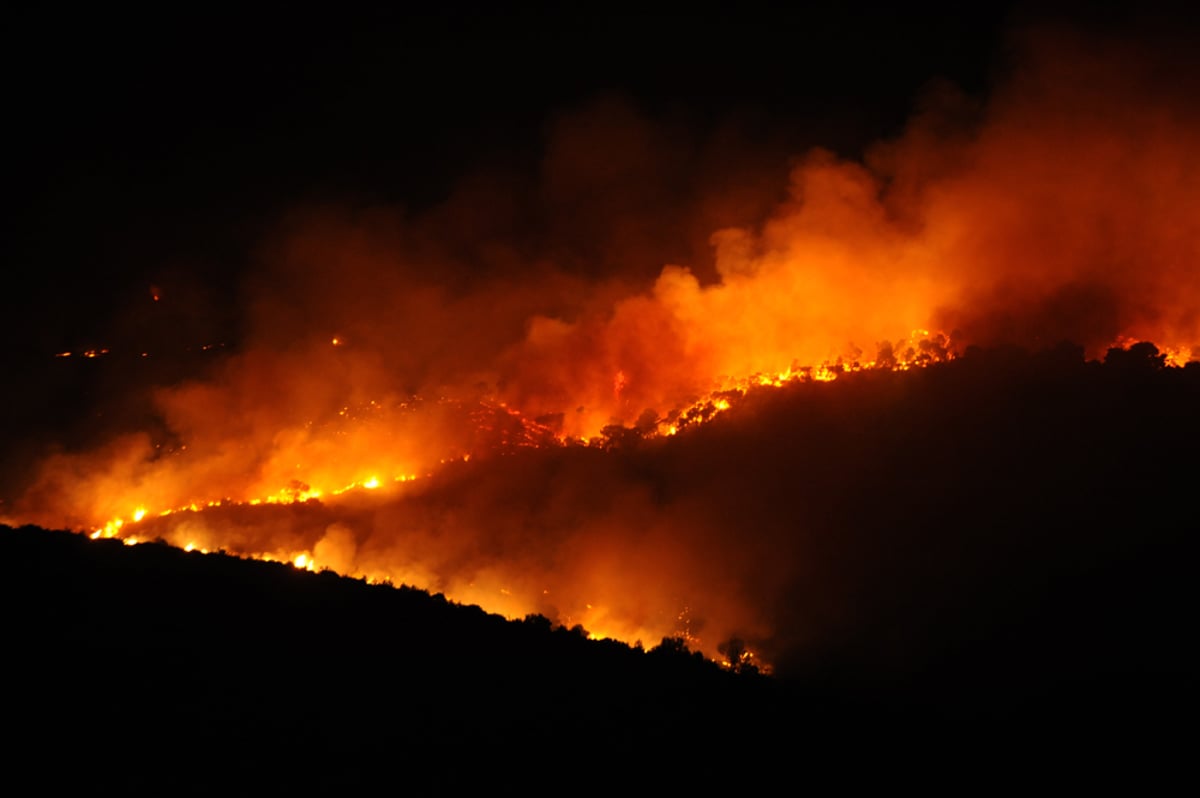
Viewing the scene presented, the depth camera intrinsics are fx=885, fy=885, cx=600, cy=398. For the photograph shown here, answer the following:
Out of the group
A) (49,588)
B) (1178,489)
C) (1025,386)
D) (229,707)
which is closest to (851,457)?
(1025,386)

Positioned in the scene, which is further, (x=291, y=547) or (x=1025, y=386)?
(x=291, y=547)

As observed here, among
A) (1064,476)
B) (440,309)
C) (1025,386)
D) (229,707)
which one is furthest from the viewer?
(440,309)

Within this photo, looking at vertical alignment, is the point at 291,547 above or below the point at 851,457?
below

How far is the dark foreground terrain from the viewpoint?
742cm

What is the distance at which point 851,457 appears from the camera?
1584 centimetres

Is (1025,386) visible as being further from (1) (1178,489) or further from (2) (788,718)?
(2) (788,718)

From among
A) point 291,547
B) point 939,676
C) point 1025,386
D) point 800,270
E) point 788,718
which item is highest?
point 800,270

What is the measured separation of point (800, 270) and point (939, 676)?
13.3 meters

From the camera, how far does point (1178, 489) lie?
1282cm

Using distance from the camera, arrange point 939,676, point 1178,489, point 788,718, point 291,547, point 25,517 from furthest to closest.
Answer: point 25,517 < point 291,547 < point 1178,489 < point 939,676 < point 788,718

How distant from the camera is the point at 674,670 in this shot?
965 centimetres

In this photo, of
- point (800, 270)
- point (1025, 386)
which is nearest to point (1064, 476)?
point (1025, 386)

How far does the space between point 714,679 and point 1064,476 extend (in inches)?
296

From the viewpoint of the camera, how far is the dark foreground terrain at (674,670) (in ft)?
24.3
